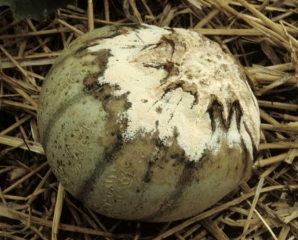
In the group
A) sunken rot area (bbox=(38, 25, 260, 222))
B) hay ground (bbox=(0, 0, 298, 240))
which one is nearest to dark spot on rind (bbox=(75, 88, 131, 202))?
sunken rot area (bbox=(38, 25, 260, 222))

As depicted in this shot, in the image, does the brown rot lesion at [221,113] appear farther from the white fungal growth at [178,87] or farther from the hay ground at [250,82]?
the hay ground at [250,82]

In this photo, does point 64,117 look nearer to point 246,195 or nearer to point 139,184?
point 139,184

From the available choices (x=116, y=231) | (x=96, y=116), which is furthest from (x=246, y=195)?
(x=96, y=116)

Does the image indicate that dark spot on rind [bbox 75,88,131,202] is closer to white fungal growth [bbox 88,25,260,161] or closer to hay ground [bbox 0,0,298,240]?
white fungal growth [bbox 88,25,260,161]

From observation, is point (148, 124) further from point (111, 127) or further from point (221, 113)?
point (221, 113)

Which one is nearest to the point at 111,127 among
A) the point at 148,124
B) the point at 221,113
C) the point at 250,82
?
the point at 148,124

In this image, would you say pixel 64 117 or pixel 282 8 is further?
pixel 282 8
